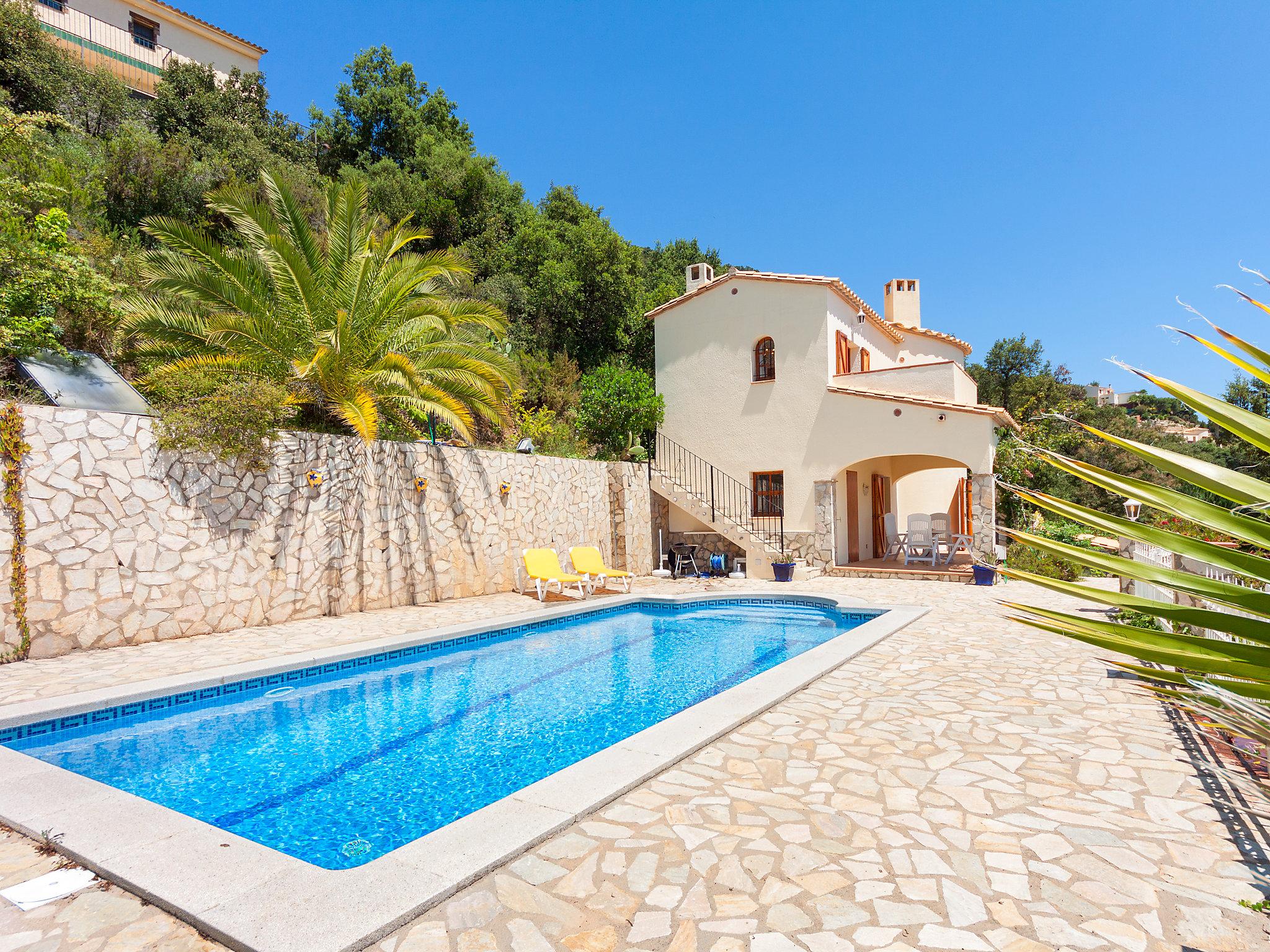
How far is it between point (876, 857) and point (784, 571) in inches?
464

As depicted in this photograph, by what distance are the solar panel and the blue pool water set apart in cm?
510

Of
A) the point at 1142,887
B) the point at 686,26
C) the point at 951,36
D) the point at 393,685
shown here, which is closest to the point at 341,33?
the point at 686,26

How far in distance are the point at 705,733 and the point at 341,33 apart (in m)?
35.5

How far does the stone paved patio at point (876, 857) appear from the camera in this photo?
106 inches

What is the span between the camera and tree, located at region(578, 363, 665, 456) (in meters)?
18.2

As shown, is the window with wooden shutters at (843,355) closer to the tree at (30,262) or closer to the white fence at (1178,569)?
the white fence at (1178,569)

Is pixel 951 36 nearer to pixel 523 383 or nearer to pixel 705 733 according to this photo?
pixel 523 383

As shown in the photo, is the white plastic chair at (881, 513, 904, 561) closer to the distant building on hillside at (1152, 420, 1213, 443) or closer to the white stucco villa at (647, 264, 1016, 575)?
the white stucco villa at (647, 264, 1016, 575)

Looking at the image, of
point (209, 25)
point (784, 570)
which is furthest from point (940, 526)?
point (209, 25)

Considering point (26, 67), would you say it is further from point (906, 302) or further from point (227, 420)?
point (906, 302)

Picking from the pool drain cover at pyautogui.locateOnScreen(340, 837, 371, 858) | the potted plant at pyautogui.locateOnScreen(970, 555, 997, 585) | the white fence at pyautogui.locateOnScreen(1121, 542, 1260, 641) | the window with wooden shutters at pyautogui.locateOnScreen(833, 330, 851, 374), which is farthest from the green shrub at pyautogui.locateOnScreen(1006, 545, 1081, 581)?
the pool drain cover at pyautogui.locateOnScreen(340, 837, 371, 858)

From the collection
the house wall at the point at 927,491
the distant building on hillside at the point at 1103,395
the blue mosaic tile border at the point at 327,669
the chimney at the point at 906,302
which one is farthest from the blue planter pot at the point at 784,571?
the distant building on hillside at the point at 1103,395

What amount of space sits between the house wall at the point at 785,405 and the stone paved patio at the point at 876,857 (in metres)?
10.3

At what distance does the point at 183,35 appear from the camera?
28.5m
